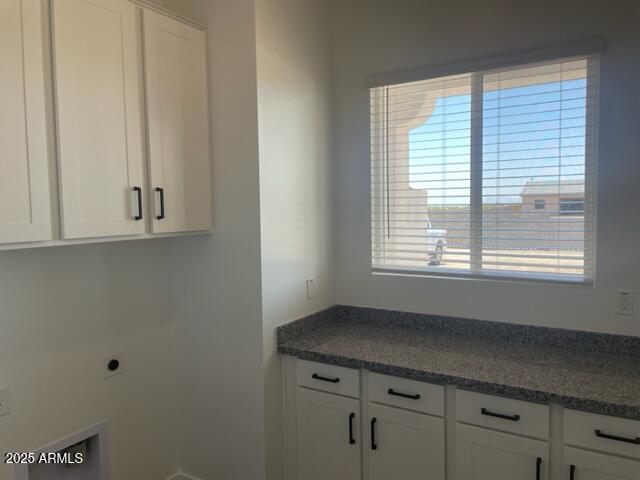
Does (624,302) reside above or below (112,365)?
above

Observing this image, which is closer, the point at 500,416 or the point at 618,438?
the point at 618,438

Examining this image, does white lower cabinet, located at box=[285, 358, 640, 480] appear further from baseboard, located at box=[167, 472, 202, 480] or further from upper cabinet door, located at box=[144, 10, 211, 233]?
upper cabinet door, located at box=[144, 10, 211, 233]

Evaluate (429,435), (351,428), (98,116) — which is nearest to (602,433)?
(429,435)

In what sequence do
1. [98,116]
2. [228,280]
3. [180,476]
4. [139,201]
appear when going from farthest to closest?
[180,476]
[228,280]
[139,201]
[98,116]

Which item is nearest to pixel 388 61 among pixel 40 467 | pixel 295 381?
pixel 295 381

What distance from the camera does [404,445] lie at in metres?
2.16

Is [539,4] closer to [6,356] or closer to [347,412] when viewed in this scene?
[347,412]

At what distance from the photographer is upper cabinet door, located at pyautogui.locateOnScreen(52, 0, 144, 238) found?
179cm

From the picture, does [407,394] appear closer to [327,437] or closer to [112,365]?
[327,437]

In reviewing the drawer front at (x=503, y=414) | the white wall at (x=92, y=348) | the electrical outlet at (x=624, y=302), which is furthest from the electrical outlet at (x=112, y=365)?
the electrical outlet at (x=624, y=302)

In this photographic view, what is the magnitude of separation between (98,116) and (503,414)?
1964 millimetres

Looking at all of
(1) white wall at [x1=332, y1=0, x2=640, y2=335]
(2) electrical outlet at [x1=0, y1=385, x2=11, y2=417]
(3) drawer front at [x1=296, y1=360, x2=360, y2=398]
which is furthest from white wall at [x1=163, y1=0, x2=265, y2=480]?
(2) electrical outlet at [x1=0, y1=385, x2=11, y2=417]

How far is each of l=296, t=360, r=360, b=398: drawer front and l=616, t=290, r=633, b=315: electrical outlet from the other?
3.97ft

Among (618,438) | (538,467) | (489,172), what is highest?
(489,172)
